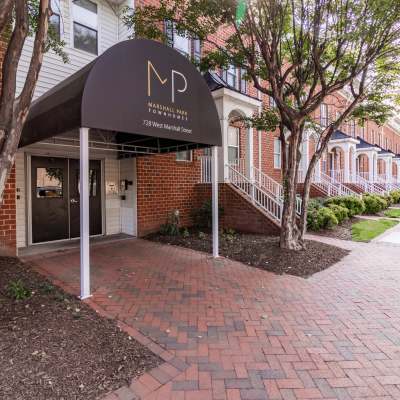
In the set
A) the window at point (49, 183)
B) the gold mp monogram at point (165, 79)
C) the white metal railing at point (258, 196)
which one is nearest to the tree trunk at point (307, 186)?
the white metal railing at point (258, 196)

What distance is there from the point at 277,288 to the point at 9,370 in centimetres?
361

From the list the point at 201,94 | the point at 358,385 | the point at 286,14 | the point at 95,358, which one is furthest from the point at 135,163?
the point at 358,385

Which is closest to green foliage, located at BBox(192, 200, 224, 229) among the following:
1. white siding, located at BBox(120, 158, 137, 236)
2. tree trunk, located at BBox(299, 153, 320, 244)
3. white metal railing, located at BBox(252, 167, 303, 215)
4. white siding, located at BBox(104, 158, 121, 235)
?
white metal railing, located at BBox(252, 167, 303, 215)

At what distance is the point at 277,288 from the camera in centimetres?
457

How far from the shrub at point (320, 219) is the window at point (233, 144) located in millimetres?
3994

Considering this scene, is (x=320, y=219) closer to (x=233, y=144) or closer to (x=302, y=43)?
(x=233, y=144)

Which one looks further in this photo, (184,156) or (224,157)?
(224,157)

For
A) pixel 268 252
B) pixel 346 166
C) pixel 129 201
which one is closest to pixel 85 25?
pixel 129 201

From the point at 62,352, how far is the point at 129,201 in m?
6.13

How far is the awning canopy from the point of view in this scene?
13.1 ft

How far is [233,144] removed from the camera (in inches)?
469

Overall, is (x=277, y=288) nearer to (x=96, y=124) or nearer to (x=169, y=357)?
(x=169, y=357)

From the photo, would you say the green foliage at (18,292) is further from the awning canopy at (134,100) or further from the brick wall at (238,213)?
the brick wall at (238,213)

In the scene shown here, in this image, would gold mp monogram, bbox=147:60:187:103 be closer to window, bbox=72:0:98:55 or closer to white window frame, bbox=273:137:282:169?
window, bbox=72:0:98:55
